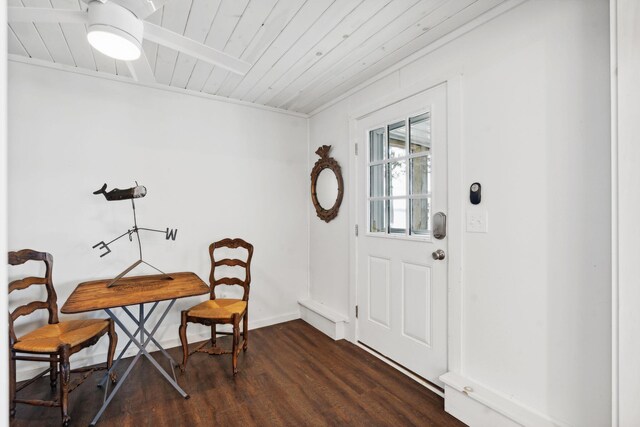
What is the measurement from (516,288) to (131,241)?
2845mm

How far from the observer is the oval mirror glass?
322 centimetres

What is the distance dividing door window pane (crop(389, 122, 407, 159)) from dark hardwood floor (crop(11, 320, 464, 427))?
167cm

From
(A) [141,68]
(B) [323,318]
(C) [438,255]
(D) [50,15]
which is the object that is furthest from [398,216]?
(D) [50,15]

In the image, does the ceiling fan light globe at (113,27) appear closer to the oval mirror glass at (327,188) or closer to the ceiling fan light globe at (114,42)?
the ceiling fan light globe at (114,42)

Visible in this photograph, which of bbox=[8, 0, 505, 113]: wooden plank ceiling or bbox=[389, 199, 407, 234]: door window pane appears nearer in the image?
bbox=[8, 0, 505, 113]: wooden plank ceiling

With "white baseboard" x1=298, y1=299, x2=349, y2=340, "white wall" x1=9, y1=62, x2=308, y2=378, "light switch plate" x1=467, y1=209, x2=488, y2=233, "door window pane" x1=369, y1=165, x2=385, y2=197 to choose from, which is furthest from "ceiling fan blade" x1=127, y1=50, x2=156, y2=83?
"white baseboard" x1=298, y1=299, x2=349, y2=340

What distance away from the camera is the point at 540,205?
64.0 inches

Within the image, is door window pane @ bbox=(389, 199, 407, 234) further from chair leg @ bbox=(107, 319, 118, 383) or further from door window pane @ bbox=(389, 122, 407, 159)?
chair leg @ bbox=(107, 319, 118, 383)

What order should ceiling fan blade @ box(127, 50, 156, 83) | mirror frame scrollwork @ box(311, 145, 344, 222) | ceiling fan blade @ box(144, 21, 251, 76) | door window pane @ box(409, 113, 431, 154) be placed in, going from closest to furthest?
1. ceiling fan blade @ box(144, 21, 251, 76)
2. ceiling fan blade @ box(127, 50, 156, 83)
3. door window pane @ box(409, 113, 431, 154)
4. mirror frame scrollwork @ box(311, 145, 344, 222)

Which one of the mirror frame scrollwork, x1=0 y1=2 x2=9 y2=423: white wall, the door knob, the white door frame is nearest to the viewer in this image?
x1=0 y1=2 x2=9 y2=423: white wall

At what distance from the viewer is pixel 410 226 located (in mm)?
2369

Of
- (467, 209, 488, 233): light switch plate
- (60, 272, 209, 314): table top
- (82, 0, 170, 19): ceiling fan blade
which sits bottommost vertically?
(60, 272, 209, 314): table top

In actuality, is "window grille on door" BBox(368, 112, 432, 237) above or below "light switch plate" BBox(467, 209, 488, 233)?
above

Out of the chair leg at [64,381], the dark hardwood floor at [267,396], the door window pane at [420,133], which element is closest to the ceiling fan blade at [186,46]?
the door window pane at [420,133]
